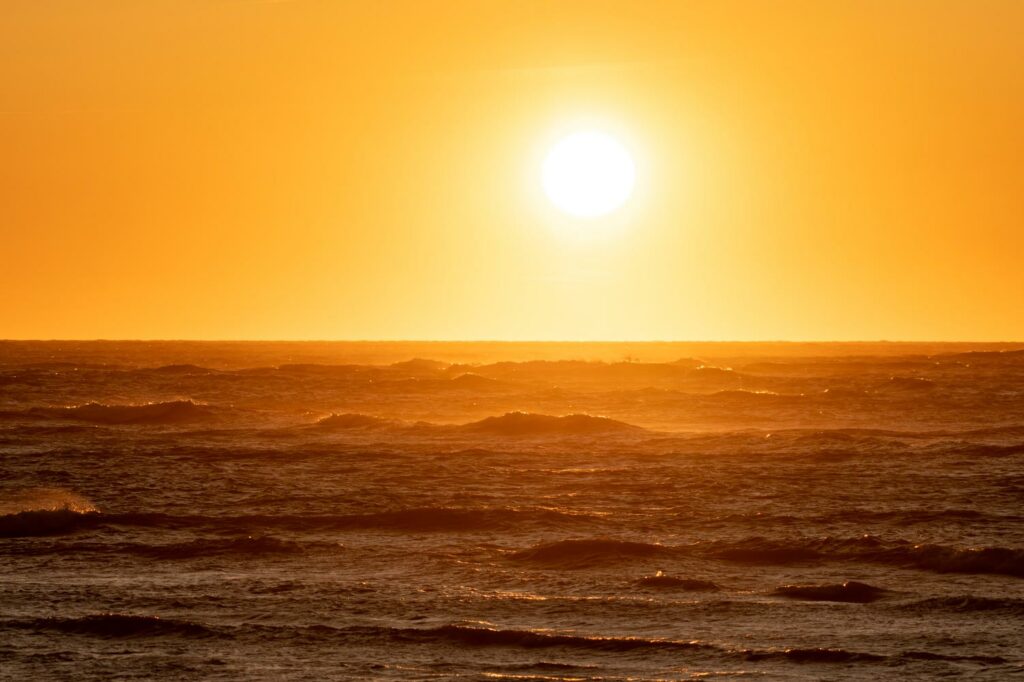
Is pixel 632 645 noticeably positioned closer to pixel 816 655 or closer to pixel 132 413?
pixel 816 655

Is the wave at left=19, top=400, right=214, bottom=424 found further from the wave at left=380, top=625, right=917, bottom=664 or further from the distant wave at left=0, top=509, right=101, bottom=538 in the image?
the wave at left=380, top=625, right=917, bottom=664

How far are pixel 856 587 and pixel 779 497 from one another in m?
11.1

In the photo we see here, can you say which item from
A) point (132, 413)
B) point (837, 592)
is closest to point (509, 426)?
point (132, 413)

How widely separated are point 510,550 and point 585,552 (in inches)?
54.4

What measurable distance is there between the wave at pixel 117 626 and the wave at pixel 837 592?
872 cm

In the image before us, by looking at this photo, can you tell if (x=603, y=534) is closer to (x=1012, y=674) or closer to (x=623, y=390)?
(x=1012, y=674)

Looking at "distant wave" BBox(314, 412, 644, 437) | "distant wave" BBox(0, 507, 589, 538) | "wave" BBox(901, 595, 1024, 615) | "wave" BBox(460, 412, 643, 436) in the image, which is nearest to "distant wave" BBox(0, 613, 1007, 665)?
"wave" BBox(901, 595, 1024, 615)

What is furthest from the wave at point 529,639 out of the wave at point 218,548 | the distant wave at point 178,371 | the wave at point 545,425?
the distant wave at point 178,371

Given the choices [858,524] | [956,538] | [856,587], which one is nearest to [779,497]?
[858,524]

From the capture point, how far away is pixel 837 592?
69.5 feet

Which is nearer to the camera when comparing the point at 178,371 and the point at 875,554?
the point at 875,554

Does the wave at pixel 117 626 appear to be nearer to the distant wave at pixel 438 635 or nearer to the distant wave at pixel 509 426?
the distant wave at pixel 438 635

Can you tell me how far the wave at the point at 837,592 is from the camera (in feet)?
68.5

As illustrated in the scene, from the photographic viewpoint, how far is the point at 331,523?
28.8 m
